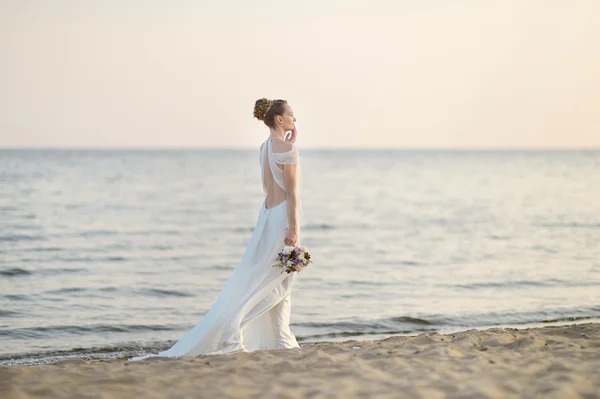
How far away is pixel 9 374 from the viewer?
5711 mm

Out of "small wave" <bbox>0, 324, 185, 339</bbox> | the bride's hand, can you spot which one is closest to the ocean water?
"small wave" <bbox>0, 324, 185, 339</bbox>

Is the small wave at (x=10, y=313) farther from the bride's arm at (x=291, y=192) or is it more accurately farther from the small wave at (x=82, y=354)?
the bride's arm at (x=291, y=192)

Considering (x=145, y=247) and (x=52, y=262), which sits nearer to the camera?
(x=52, y=262)

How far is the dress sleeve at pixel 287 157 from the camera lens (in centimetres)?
696

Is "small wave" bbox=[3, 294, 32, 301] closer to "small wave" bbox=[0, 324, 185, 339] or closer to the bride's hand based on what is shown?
"small wave" bbox=[0, 324, 185, 339]

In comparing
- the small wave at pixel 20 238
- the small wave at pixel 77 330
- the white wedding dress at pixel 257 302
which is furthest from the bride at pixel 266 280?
the small wave at pixel 20 238

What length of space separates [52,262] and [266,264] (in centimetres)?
1033

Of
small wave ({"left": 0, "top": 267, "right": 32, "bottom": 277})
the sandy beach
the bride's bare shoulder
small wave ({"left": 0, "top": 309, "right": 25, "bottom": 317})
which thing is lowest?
small wave ({"left": 0, "top": 309, "right": 25, "bottom": 317})

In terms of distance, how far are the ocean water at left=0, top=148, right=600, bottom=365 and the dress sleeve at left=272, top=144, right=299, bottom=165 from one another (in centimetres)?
370

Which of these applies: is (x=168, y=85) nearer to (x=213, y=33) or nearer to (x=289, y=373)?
(x=213, y=33)

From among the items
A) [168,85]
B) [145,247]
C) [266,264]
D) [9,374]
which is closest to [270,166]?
[266,264]

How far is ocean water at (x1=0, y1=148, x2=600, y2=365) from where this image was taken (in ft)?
35.1

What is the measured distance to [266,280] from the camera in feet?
23.2

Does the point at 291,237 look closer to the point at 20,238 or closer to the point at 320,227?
the point at 20,238
